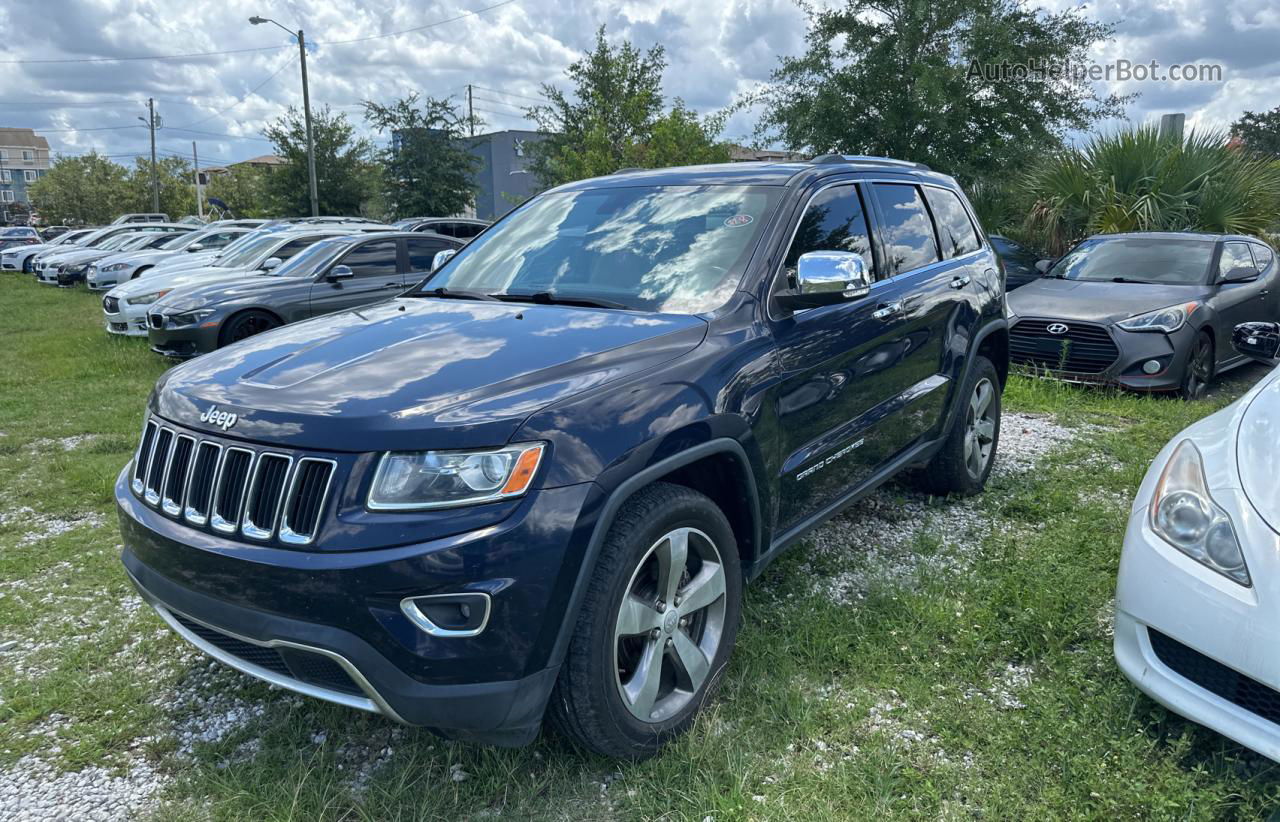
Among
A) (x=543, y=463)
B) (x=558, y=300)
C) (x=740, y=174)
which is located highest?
(x=740, y=174)

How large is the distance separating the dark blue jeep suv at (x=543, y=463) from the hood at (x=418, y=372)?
0.04 feet

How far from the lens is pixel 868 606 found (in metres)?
3.60

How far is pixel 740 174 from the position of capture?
3643 mm

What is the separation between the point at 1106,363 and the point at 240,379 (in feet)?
23.3

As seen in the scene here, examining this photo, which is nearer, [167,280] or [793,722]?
[793,722]

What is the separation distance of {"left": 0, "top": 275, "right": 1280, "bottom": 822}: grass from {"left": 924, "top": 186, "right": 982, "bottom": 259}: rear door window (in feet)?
5.09

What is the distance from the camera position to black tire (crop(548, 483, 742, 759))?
2.33 metres

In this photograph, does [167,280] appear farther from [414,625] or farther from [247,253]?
[414,625]

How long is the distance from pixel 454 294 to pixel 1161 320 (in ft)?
20.9

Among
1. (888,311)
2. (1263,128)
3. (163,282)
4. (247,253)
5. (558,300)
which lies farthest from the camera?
(1263,128)

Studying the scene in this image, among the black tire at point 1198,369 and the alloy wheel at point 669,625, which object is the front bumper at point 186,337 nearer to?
the alloy wheel at point 669,625

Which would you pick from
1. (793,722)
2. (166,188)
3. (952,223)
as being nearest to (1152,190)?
(952,223)

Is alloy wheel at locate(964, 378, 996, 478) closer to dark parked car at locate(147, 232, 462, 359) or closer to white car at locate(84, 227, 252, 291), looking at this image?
dark parked car at locate(147, 232, 462, 359)

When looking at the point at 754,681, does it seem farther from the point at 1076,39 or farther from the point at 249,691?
the point at 1076,39
